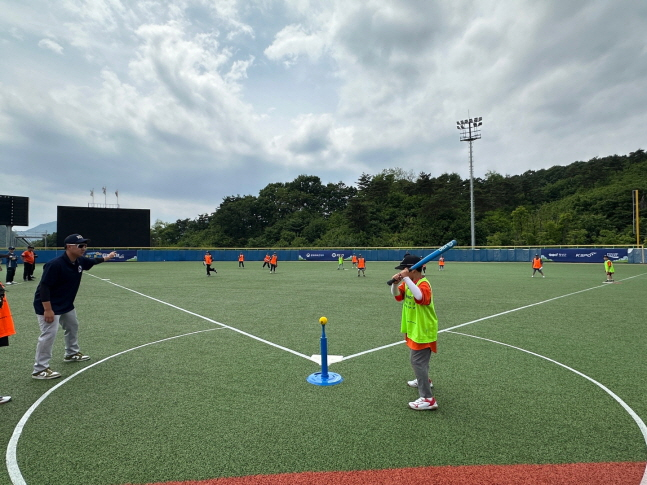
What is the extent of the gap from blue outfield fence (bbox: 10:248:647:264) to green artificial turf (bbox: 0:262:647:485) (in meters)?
34.9

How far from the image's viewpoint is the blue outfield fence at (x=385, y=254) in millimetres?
37719

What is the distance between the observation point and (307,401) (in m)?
4.76

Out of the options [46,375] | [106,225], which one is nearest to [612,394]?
[46,375]

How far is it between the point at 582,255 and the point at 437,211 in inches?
1328

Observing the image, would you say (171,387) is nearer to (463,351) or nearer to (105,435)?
(105,435)

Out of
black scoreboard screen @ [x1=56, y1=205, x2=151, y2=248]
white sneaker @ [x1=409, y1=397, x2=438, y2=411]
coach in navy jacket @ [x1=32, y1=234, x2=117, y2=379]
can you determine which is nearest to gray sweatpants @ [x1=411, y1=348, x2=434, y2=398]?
white sneaker @ [x1=409, y1=397, x2=438, y2=411]

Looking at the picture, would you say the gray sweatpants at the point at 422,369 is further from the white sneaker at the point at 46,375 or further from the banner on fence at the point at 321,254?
the banner on fence at the point at 321,254

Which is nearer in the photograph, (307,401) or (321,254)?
(307,401)

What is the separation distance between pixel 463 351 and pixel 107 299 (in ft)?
43.0

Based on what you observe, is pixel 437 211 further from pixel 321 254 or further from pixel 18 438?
pixel 18 438

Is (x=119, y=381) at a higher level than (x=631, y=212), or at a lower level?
lower

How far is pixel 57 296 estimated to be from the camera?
20.0 feet

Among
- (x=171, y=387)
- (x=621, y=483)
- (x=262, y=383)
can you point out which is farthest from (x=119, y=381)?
(x=621, y=483)

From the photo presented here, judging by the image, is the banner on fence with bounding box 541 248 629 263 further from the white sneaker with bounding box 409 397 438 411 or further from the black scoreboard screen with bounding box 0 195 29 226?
the black scoreboard screen with bounding box 0 195 29 226
